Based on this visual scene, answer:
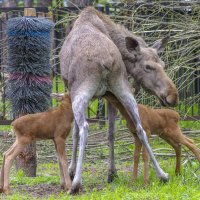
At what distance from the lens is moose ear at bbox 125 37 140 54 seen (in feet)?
29.3

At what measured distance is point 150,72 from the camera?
8.97 m

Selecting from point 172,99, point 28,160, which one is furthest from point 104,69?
point 28,160

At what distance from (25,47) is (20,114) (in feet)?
2.99

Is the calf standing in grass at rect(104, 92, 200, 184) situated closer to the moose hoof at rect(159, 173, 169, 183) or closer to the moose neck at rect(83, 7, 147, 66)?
the moose hoof at rect(159, 173, 169, 183)

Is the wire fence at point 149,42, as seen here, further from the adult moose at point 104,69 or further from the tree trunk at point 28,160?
the adult moose at point 104,69

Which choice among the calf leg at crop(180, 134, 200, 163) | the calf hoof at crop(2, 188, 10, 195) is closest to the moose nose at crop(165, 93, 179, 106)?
the calf leg at crop(180, 134, 200, 163)

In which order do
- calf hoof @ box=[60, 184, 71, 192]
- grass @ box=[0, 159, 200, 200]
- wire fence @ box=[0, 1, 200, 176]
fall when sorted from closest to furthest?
1. grass @ box=[0, 159, 200, 200]
2. calf hoof @ box=[60, 184, 71, 192]
3. wire fence @ box=[0, 1, 200, 176]

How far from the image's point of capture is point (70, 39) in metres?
8.96

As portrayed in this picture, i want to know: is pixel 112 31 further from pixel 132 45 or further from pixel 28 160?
pixel 28 160

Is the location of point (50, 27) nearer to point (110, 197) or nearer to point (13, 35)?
point (13, 35)

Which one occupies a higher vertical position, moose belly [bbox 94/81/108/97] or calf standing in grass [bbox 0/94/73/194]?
moose belly [bbox 94/81/108/97]

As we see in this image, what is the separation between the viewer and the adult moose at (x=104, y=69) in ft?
27.2

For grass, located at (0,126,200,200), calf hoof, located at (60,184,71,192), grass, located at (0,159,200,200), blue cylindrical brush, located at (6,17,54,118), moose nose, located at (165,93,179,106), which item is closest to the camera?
grass, located at (0,159,200,200)

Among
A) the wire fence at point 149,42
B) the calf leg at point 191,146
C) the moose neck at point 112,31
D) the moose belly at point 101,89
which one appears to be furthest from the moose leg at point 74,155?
the wire fence at point 149,42
